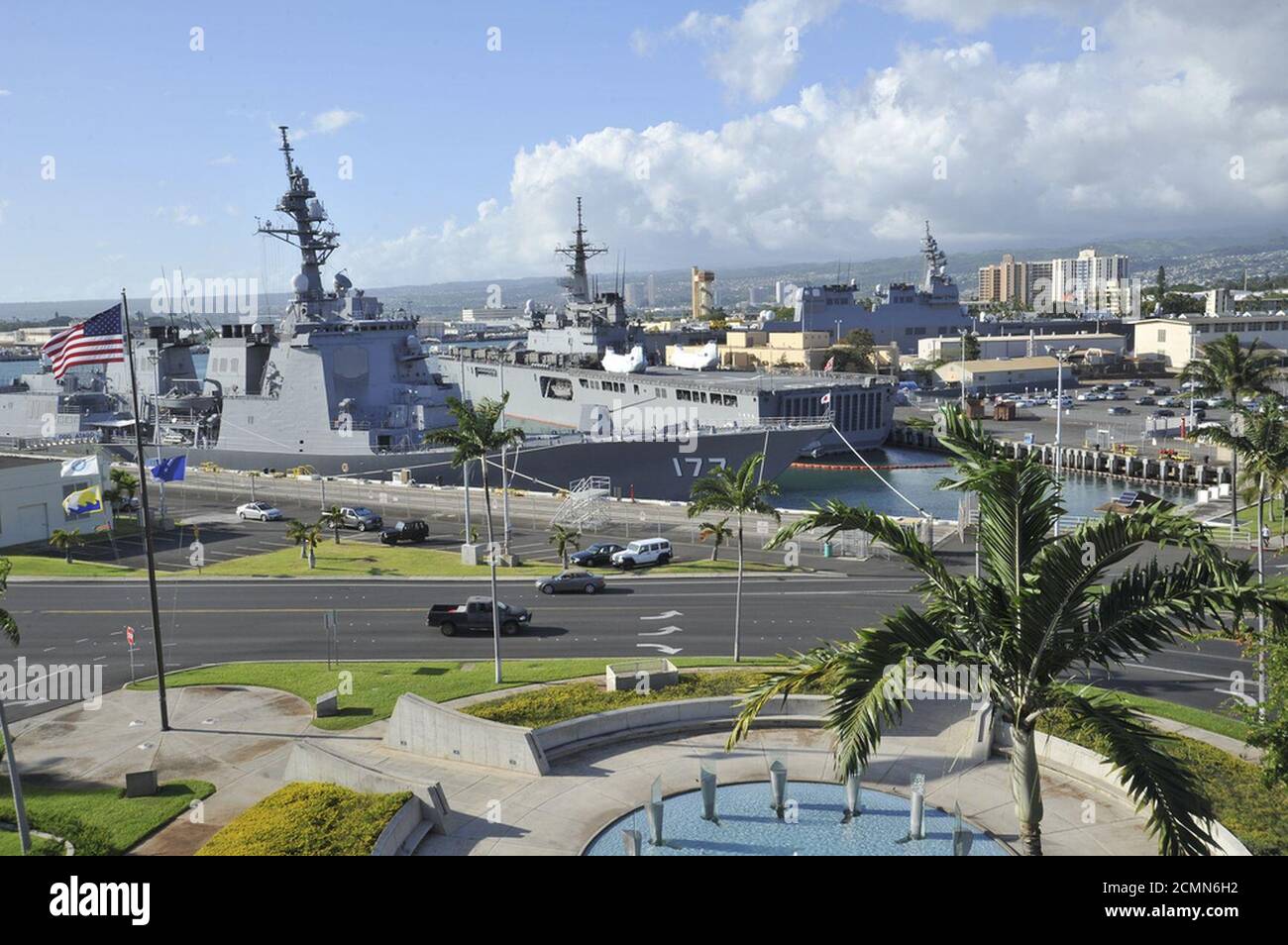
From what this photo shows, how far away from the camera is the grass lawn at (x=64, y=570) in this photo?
36656mm

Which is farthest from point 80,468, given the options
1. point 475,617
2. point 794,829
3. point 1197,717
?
point 1197,717

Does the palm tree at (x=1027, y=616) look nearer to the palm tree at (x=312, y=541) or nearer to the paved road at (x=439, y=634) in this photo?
the paved road at (x=439, y=634)

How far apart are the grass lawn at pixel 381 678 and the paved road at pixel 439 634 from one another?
117 cm

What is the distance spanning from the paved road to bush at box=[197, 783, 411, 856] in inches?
371

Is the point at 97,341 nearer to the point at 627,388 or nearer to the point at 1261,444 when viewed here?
the point at 1261,444

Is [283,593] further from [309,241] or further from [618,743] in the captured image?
[309,241]

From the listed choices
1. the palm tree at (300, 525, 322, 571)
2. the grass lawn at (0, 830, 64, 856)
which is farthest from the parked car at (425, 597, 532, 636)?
the grass lawn at (0, 830, 64, 856)

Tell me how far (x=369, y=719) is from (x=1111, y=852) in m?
13.6

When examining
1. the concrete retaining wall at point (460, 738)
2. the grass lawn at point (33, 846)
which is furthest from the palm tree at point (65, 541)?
the grass lawn at point (33, 846)

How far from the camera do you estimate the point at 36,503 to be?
43.0 metres

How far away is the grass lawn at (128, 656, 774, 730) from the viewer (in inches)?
854

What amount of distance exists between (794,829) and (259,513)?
36239 mm

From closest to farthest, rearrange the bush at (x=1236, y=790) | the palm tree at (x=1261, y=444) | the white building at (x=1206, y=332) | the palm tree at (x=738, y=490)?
1. the bush at (x=1236, y=790)
2. the palm tree at (x=738, y=490)
3. the palm tree at (x=1261, y=444)
4. the white building at (x=1206, y=332)

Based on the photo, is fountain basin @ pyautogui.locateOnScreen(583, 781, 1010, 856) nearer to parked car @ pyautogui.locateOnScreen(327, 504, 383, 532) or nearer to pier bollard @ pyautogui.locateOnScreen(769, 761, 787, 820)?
pier bollard @ pyautogui.locateOnScreen(769, 761, 787, 820)
